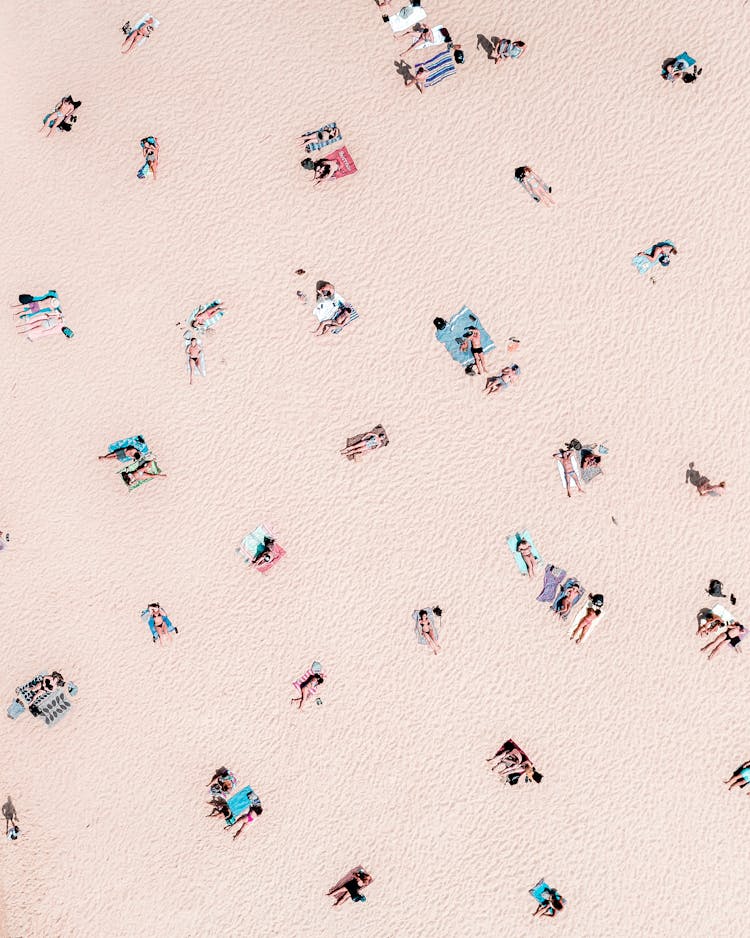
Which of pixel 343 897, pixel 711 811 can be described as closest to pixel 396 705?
pixel 343 897

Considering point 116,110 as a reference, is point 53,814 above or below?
below

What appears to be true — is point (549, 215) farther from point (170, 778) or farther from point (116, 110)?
point (170, 778)

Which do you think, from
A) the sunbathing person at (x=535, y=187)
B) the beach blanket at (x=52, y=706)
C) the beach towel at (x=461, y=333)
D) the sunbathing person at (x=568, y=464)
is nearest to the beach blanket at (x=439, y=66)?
the sunbathing person at (x=535, y=187)

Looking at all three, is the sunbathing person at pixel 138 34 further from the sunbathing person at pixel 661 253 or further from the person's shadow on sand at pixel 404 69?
the sunbathing person at pixel 661 253

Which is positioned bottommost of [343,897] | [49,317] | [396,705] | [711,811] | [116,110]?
[711,811]

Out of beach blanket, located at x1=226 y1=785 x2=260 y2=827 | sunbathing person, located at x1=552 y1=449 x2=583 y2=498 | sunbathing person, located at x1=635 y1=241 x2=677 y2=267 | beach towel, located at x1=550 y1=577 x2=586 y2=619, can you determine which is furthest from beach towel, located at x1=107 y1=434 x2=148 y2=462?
sunbathing person, located at x1=635 y1=241 x2=677 y2=267

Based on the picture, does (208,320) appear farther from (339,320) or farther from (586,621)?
(586,621)

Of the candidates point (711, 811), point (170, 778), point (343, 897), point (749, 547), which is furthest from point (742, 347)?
point (170, 778)

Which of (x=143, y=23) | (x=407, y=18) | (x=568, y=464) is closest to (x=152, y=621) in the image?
(x=568, y=464)
